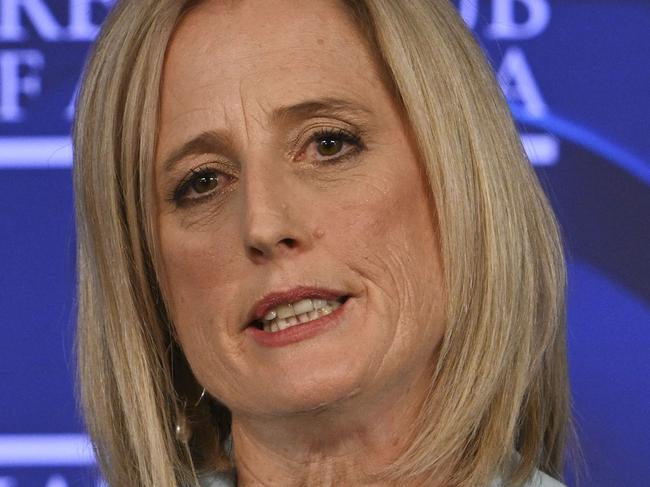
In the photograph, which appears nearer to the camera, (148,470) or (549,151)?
(148,470)

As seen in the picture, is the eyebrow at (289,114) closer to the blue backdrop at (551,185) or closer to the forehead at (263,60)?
the forehead at (263,60)

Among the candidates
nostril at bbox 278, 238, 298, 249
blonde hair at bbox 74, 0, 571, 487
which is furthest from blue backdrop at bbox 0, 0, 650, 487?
nostril at bbox 278, 238, 298, 249

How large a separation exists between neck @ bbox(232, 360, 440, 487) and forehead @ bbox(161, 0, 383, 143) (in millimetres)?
370

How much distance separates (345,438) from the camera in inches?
67.6

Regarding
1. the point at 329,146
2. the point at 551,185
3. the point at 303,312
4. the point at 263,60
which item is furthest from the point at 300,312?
the point at 551,185

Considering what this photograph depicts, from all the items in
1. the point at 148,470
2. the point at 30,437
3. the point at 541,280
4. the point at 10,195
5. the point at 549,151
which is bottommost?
the point at 30,437

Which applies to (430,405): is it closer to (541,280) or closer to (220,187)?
(541,280)

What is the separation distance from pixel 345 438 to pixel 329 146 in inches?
14.0

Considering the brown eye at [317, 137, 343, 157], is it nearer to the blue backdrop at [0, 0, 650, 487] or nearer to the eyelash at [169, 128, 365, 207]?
the eyelash at [169, 128, 365, 207]

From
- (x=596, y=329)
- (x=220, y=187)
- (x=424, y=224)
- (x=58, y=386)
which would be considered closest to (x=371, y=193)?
(x=424, y=224)

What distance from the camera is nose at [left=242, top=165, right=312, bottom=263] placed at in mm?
1596

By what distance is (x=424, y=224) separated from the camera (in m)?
1.70

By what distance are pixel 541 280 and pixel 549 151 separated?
16.2 inches

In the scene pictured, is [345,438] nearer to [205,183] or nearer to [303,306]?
[303,306]
